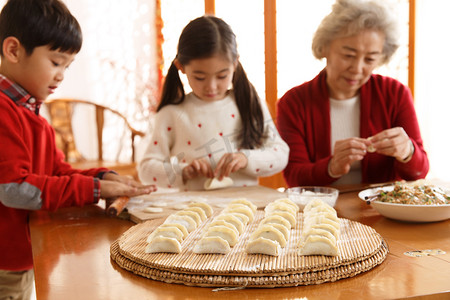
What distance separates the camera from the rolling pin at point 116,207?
1331 millimetres

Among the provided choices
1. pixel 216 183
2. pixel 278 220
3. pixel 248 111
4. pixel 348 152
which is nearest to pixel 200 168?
pixel 216 183

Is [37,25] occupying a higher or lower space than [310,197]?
higher

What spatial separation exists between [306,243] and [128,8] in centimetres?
426

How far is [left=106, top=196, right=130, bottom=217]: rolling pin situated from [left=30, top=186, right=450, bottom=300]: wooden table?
0.08 m

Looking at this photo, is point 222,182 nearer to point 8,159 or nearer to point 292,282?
point 8,159

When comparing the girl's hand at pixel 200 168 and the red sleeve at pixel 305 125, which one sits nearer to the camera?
the girl's hand at pixel 200 168

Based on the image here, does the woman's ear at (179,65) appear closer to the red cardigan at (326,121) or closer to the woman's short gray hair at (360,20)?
the red cardigan at (326,121)

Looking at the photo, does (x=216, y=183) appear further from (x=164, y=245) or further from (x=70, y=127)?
(x=70, y=127)

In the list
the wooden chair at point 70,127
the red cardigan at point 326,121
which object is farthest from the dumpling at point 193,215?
the wooden chair at point 70,127

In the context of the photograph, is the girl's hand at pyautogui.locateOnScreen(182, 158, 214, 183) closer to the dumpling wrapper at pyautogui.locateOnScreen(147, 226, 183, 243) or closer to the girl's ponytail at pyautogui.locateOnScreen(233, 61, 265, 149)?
the girl's ponytail at pyautogui.locateOnScreen(233, 61, 265, 149)

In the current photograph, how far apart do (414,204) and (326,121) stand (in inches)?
38.3

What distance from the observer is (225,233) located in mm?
960

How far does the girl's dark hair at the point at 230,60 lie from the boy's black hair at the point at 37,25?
453mm

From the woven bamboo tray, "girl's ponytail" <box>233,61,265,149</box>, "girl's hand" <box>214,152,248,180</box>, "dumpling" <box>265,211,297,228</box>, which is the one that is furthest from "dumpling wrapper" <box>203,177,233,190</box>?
the woven bamboo tray
